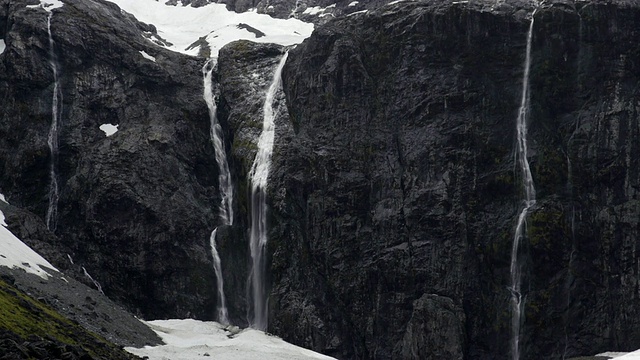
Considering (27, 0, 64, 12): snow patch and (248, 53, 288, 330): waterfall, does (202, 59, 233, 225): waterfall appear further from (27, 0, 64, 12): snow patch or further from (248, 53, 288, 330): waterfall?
(27, 0, 64, 12): snow patch

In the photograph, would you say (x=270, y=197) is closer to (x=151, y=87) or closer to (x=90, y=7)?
(x=151, y=87)

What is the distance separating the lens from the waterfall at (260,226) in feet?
255

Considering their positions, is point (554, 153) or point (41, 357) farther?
point (554, 153)

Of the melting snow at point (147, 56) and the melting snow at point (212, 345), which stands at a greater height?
the melting snow at point (147, 56)

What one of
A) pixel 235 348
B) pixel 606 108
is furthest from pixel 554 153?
pixel 235 348

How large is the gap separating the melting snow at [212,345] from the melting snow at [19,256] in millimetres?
9935

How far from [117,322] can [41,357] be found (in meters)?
27.9

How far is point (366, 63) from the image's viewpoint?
8375 cm

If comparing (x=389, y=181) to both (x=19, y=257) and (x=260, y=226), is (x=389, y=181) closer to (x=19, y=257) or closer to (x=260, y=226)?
(x=260, y=226)

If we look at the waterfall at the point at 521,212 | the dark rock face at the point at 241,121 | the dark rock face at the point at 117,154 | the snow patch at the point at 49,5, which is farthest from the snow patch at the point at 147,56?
the waterfall at the point at 521,212

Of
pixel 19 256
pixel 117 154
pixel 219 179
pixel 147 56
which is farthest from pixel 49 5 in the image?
pixel 19 256

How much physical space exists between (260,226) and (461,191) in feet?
59.4

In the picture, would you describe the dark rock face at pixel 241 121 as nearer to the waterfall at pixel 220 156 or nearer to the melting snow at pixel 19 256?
the waterfall at pixel 220 156


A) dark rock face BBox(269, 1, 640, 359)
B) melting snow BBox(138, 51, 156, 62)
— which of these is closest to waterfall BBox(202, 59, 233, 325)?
melting snow BBox(138, 51, 156, 62)
